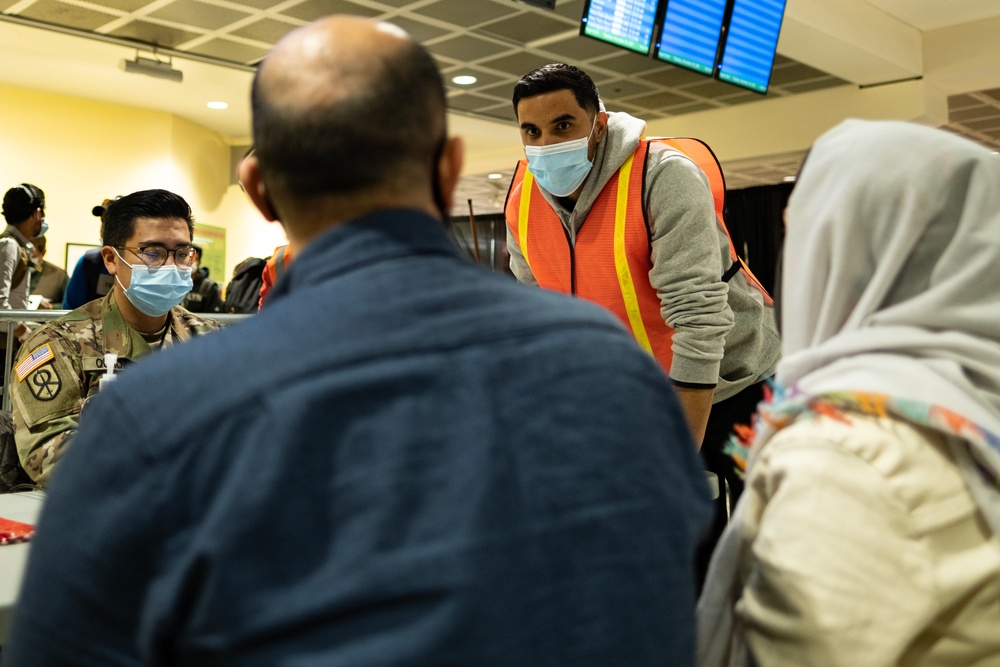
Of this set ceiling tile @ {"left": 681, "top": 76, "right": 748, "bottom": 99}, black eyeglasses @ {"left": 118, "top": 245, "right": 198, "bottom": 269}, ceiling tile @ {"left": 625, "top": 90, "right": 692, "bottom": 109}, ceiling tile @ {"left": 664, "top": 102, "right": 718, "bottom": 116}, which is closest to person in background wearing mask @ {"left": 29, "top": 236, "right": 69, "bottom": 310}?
black eyeglasses @ {"left": 118, "top": 245, "right": 198, "bottom": 269}

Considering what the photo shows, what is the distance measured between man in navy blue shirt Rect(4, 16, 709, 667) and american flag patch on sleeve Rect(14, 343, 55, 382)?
1.69 m

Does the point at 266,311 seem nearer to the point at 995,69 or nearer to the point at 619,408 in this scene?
the point at 619,408

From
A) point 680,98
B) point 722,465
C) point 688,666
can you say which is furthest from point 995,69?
point 688,666

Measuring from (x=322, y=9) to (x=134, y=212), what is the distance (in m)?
3.91

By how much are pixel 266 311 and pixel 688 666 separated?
50 centimetres

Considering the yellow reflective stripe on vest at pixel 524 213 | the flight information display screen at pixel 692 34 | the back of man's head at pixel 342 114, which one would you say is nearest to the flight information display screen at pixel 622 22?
the flight information display screen at pixel 692 34

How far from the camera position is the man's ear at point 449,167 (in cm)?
87

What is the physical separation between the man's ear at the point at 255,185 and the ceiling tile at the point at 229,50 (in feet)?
20.9

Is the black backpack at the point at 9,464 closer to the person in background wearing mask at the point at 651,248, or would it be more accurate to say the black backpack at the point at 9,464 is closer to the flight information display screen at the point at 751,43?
the person in background wearing mask at the point at 651,248

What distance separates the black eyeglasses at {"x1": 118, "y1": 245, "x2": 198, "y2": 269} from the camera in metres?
2.57

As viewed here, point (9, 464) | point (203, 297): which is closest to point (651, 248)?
point (9, 464)

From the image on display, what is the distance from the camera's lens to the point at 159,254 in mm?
2600

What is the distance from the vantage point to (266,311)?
75 cm

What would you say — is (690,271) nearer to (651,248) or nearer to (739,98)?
(651,248)
